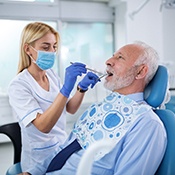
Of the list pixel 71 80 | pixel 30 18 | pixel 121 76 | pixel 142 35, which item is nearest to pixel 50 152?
pixel 71 80

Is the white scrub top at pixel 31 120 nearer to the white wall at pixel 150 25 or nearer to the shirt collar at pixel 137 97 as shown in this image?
the shirt collar at pixel 137 97

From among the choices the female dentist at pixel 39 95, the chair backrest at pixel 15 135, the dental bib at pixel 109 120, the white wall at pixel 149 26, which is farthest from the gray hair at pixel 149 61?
the white wall at pixel 149 26

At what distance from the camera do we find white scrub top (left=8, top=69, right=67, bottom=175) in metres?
1.45

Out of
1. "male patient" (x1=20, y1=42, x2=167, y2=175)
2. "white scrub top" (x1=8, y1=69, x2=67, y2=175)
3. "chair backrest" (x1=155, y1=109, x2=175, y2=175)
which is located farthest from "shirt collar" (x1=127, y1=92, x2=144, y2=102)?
"white scrub top" (x1=8, y1=69, x2=67, y2=175)

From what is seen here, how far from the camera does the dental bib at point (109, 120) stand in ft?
4.26

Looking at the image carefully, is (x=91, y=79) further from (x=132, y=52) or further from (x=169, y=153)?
(x=169, y=153)

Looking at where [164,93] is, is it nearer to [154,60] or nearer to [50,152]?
[154,60]

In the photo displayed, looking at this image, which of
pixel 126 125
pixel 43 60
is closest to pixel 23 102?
pixel 43 60

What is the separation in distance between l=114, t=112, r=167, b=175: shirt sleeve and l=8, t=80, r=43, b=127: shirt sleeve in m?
0.53

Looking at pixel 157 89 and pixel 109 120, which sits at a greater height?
pixel 157 89

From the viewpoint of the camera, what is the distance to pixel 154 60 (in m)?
1.43

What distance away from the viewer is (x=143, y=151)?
3.83 feet

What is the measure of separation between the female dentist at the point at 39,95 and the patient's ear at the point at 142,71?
0.25 metres

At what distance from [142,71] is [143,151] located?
1.47 ft
